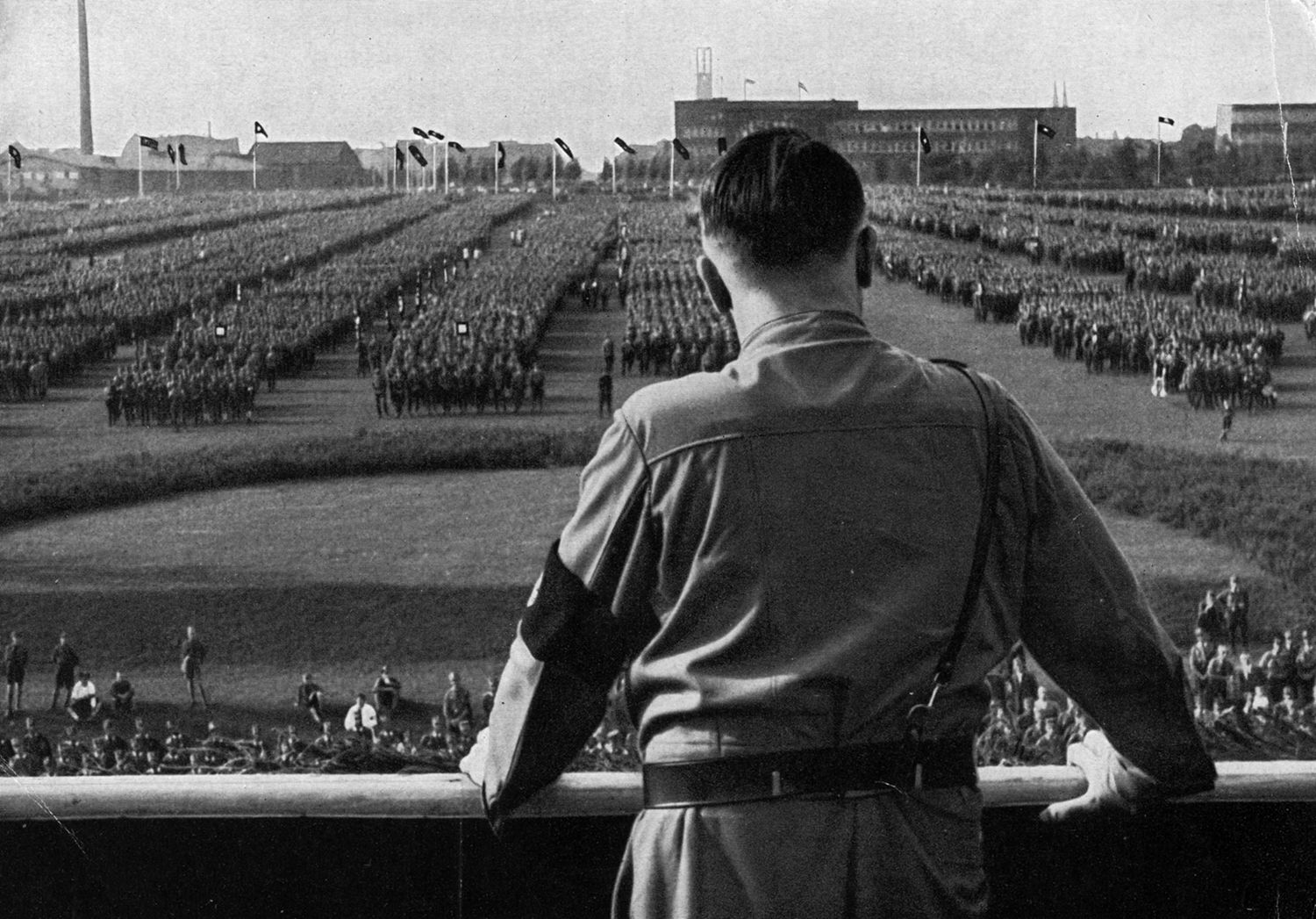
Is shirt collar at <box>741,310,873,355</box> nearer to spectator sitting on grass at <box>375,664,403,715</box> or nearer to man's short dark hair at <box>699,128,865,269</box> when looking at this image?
man's short dark hair at <box>699,128,865,269</box>

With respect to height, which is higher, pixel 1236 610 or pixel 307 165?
pixel 307 165

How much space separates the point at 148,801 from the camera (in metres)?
2.64

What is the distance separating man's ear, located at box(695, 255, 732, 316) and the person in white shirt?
900 centimetres

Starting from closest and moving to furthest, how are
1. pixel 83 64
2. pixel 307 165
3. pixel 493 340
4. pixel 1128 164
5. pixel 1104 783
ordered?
pixel 1104 783, pixel 83 64, pixel 1128 164, pixel 307 165, pixel 493 340

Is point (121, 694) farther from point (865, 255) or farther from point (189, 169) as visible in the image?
point (865, 255)

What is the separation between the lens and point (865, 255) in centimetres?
192

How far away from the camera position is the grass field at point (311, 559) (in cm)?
1156

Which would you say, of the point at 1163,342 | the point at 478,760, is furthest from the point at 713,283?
the point at 1163,342

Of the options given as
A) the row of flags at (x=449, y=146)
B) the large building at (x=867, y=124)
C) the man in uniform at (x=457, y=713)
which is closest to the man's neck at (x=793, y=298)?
the row of flags at (x=449, y=146)

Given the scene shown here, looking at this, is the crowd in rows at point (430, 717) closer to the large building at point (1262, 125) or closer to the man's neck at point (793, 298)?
the large building at point (1262, 125)

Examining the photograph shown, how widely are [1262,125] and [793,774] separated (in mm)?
9100

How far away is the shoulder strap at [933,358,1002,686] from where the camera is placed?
1790 millimetres

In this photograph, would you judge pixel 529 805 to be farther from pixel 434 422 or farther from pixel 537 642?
pixel 434 422

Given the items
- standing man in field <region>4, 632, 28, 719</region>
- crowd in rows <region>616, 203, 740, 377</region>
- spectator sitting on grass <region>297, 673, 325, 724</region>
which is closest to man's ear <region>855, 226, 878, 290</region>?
crowd in rows <region>616, 203, 740, 377</region>
